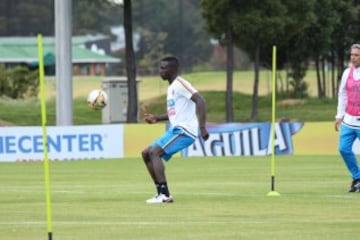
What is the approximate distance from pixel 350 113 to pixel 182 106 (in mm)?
2966

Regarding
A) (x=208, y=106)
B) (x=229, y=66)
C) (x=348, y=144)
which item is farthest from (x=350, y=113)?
(x=208, y=106)

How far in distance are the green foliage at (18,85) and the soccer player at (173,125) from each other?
45267mm

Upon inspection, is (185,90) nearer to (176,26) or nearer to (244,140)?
(244,140)

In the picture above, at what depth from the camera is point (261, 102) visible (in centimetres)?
6241

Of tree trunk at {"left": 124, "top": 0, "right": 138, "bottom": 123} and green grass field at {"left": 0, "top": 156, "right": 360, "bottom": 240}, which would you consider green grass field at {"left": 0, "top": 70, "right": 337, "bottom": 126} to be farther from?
green grass field at {"left": 0, "top": 156, "right": 360, "bottom": 240}

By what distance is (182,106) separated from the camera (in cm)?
1659

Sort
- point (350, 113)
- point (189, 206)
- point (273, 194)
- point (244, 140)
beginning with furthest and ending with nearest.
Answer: point (244, 140), point (350, 113), point (273, 194), point (189, 206)

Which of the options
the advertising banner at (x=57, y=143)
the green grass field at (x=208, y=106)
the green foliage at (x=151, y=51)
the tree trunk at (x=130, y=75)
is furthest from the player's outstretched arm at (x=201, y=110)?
the green foliage at (x=151, y=51)

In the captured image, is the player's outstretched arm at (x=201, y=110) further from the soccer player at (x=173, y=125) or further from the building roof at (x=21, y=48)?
the building roof at (x=21, y=48)

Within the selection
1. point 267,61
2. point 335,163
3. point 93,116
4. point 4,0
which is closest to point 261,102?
point 267,61

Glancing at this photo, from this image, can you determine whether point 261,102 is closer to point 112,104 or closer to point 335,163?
point 112,104

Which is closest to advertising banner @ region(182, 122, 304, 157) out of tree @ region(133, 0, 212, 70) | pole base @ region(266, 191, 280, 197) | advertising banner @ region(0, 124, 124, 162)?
advertising banner @ region(0, 124, 124, 162)

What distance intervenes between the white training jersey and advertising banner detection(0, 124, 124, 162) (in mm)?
15337

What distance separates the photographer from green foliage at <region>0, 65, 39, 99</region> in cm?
6162
